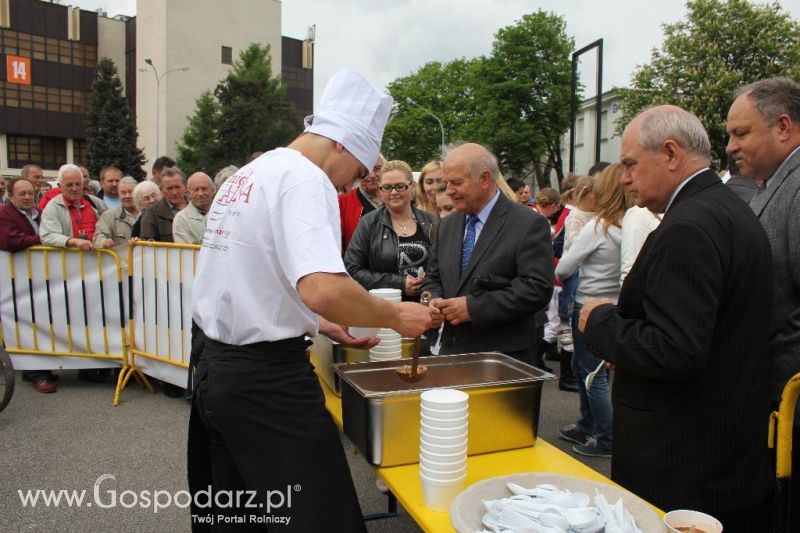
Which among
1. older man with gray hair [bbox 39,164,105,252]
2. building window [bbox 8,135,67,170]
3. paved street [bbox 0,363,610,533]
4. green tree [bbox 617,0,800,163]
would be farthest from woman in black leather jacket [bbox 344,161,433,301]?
building window [bbox 8,135,67,170]

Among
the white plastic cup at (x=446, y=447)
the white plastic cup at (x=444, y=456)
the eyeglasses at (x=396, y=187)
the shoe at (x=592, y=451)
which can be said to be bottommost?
the shoe at (x=592, y=451)

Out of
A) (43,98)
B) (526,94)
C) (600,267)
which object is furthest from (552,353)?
(43,98)

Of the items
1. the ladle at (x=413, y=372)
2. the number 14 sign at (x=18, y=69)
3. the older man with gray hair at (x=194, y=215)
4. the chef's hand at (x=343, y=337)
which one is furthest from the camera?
the number 14 sign at (x=18, y=69)

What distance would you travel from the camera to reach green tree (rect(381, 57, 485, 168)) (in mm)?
49781

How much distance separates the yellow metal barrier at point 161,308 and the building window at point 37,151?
5041 centimetres

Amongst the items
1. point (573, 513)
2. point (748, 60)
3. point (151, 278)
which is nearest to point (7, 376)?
point (151, 278)

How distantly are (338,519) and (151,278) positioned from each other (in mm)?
4365

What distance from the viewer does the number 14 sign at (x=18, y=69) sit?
155 feet

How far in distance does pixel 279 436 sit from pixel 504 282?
1486 mm

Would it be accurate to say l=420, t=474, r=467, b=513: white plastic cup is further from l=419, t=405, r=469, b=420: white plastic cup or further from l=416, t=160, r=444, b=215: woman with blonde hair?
l=416, t=160, r=444, b=215: woman with blonde hair

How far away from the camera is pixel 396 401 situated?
1.92 meters

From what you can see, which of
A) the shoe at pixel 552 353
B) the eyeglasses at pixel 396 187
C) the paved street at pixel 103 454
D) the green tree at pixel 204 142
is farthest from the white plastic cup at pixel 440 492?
the green tree at pixel 204 142

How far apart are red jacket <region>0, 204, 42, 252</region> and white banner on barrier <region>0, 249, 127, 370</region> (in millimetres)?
93

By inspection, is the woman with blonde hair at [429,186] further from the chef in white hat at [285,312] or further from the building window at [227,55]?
the building window at [227,55]
